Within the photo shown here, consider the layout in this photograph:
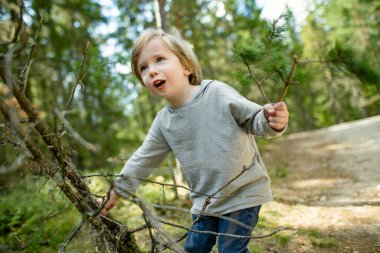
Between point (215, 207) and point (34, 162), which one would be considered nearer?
point (34, 162)

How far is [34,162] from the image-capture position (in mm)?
1467

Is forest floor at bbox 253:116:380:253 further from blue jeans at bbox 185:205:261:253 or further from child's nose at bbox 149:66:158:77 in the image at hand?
child's nose at bbox 149:66:158:77

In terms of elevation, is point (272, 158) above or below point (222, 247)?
below

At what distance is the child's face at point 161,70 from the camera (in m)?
2.03

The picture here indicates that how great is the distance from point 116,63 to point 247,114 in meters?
2.20

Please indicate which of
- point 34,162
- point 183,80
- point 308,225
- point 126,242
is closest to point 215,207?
point 126,242

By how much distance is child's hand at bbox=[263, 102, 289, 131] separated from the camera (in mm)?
1450

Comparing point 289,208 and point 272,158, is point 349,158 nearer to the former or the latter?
point 272,158

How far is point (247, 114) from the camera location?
1.80 meters

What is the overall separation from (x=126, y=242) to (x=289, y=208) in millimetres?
2854

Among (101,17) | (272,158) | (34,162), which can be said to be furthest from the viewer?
(272,158)

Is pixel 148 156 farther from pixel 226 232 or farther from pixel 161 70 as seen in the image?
pixel 226 232

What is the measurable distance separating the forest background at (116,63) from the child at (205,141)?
0.28 meters

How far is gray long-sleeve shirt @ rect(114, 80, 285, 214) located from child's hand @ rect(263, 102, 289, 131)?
0.31 m
